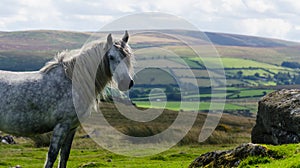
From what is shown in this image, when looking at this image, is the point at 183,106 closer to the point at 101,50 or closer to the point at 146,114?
the point at 146,114

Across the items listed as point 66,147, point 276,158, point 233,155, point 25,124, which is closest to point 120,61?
point 66,147

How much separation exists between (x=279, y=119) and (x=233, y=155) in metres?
5.33

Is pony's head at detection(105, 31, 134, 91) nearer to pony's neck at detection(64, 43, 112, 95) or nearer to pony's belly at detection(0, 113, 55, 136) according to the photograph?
pony's neck at detection(64, 43, 112, 95)

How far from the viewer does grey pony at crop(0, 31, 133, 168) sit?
12.1m

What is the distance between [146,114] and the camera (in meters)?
75.1

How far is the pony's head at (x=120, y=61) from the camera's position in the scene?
12.2 m

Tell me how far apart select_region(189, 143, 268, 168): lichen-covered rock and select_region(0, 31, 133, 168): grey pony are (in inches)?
148

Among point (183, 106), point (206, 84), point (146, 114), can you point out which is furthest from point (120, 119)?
point (206, 84)

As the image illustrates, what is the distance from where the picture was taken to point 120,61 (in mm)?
12312

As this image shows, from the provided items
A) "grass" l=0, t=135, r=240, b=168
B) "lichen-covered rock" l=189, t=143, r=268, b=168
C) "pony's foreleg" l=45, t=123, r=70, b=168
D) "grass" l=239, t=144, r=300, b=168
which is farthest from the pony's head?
"grass" l=0, t=135, r=240, b=168

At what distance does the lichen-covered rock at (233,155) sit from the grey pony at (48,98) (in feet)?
12.3

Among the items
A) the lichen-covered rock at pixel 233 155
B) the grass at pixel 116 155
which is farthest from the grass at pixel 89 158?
the lichen-covered rock at pixel 233 155

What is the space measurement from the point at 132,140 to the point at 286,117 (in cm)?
3038

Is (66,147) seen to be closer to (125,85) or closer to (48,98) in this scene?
(48,98)
